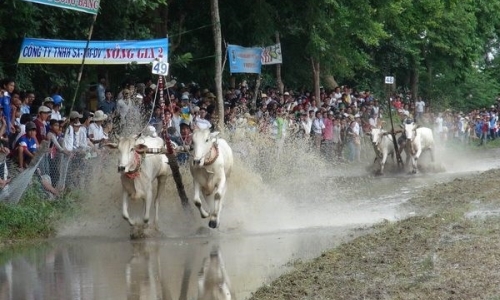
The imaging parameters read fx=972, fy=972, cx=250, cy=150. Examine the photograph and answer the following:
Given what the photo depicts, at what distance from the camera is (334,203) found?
18.8m

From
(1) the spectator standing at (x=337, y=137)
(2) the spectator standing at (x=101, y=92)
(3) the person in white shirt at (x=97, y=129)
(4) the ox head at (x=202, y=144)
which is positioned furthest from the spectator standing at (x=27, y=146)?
(1) the spectator standing at (x=337, y=137)

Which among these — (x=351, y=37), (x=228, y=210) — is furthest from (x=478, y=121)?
(x=228, y=210)

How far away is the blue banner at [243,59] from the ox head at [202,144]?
966 cm

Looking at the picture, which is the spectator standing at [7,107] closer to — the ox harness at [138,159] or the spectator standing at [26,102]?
the spectator standing at [26,102]

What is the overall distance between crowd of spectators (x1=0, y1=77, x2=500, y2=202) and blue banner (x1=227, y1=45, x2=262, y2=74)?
0.89 meters

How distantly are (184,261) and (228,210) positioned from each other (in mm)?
3941

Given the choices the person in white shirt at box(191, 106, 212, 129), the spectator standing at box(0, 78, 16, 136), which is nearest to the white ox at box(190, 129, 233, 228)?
the spectator standing at box(0, 78, 16, 136)

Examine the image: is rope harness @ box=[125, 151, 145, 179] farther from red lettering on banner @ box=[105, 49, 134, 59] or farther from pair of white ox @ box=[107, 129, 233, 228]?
red lettering on banner @ box=[105, 49, 134, 59]

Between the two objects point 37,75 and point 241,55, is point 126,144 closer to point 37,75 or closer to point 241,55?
point 37,75

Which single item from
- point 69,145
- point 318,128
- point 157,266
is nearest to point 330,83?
point 318,128

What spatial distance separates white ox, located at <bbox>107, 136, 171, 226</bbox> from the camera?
48.1 ft

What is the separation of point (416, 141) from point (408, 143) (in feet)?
0.91

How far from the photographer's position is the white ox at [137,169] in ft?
48.1

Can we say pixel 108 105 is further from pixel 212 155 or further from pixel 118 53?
pixel 212 155
